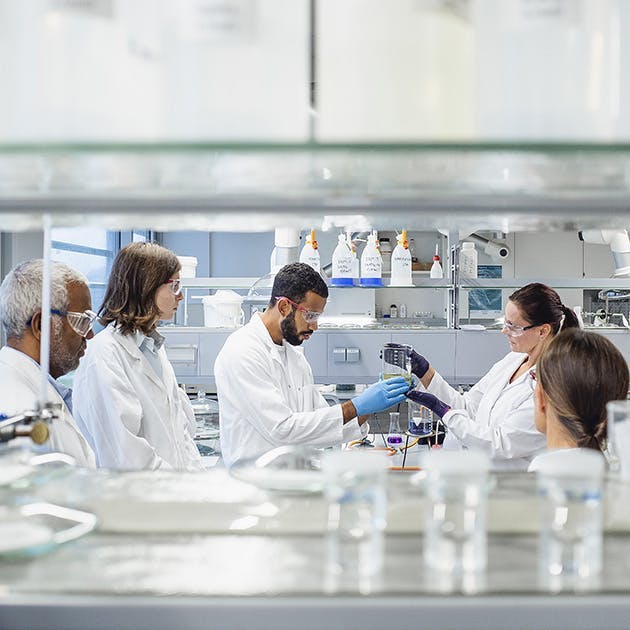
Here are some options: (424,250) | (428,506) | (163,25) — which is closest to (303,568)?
(428,506)

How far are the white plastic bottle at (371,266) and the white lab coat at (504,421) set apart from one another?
79 centimetres

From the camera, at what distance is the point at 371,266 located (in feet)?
11.8

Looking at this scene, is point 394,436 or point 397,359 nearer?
point 397,359

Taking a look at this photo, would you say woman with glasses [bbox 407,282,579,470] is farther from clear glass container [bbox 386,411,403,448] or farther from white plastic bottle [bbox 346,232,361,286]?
white plastic bottle [bbox 346,232,361,286]

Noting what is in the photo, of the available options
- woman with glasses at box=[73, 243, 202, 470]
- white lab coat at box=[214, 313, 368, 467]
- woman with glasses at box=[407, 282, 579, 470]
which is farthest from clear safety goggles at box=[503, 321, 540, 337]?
woman with glasses at box=[73, 243, 202, 470]

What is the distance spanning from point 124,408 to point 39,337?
497 mm

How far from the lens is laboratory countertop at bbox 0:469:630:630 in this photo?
2.18ft

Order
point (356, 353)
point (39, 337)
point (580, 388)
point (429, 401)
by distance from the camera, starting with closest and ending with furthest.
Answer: point (580, 388) < point (39, 337) < point (429, 401) < point (356, 353)

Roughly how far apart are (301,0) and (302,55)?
0.17ft

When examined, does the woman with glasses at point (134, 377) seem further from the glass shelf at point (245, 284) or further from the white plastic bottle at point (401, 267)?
the white plastic bottle at point (401, 267)

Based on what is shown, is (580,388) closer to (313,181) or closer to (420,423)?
(313,181)

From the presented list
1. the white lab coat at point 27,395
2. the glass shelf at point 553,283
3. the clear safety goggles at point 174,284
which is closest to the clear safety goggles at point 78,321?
the white lab coat at point 27,395

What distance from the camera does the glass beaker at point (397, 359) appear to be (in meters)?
3.35

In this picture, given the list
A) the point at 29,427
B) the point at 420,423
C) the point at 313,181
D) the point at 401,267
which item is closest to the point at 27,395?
the point at 29,427
